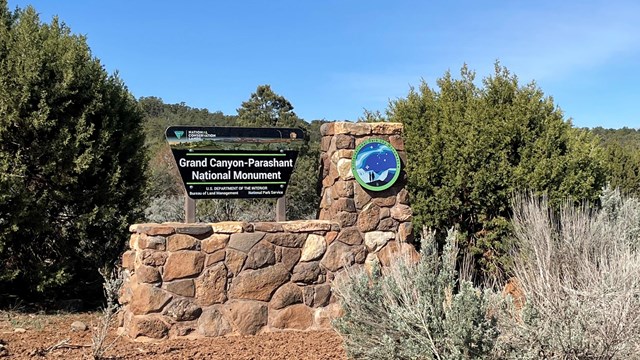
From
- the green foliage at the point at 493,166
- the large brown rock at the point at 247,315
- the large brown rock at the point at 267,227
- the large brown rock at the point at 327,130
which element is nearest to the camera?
the large brown rock at the point at 247,315

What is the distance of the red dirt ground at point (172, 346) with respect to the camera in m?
5.08

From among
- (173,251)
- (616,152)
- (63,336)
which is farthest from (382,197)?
(616,152)

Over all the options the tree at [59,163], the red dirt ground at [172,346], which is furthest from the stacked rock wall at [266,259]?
the tree at [59,163]

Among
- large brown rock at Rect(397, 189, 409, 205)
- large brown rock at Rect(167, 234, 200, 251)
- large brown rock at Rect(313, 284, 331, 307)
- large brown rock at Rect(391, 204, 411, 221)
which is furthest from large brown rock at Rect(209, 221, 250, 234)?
large brown rock at Rect(397, 189, 409, 205)

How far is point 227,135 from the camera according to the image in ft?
21.4

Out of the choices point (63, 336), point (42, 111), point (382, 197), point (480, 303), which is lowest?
point (63, 336)

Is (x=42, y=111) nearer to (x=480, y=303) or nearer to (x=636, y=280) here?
(x=480, y=303)

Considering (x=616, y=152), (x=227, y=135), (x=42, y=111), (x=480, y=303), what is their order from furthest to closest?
(x=616, y=152), (x=42, y=111), (x=227, y=135), (x=480, y=303)

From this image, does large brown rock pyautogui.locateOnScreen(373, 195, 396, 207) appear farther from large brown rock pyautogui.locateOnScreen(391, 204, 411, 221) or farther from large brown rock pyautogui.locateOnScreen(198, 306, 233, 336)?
large brown rock pyautogui.locateOnScreen(198, 306, 233, 336)

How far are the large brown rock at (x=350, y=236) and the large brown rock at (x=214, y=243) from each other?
135cm

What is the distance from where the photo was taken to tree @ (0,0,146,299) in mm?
7168

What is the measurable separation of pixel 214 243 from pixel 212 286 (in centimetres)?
46

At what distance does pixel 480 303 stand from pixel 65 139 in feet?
19.5

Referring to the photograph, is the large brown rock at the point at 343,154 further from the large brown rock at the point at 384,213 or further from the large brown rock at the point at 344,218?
the large brown rock at the point at 384,213
